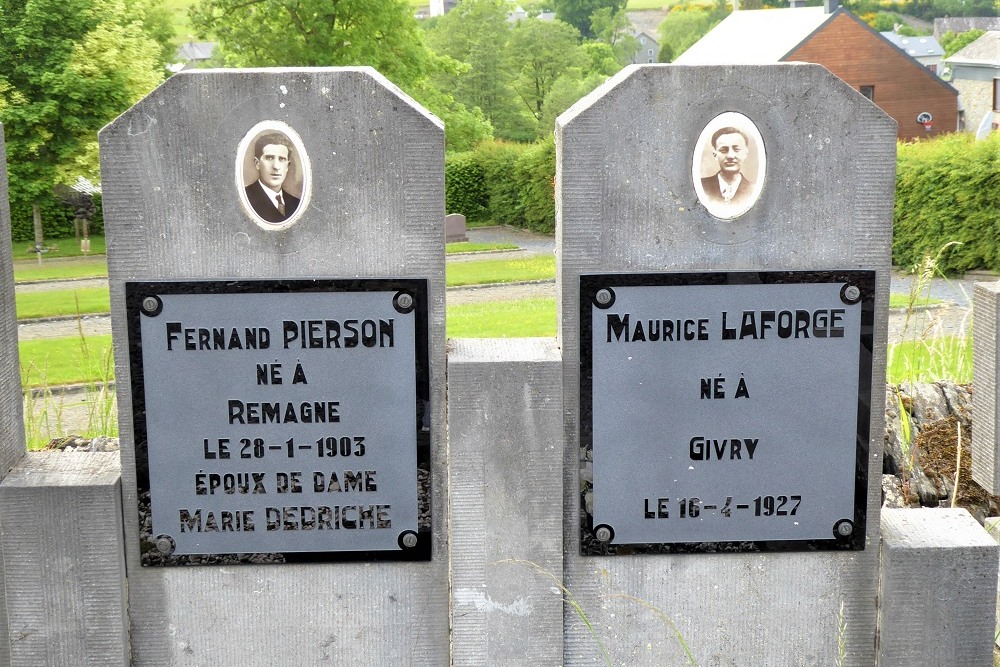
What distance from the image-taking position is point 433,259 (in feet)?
10.6

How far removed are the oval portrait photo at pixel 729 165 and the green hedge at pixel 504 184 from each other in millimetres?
25706

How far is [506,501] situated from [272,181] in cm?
117

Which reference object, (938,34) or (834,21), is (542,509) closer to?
(834,21)

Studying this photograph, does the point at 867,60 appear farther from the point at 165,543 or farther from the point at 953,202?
the point at 165,543

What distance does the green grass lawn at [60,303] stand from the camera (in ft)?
56.0

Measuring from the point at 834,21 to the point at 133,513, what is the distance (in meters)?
43.6

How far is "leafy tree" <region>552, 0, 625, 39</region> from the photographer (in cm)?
10612

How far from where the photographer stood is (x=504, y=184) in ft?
104

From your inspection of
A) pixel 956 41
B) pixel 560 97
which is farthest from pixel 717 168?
pixel 956 41

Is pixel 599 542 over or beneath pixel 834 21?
beneath

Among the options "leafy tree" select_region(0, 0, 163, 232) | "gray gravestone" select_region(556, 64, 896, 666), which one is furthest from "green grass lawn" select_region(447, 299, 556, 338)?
"leafy tree" select_region(0, 0, 163, 232)

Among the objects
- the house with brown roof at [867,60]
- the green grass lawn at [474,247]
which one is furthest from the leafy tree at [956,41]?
the green grass lawn at [474,247]

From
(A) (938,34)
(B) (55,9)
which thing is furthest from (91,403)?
(A) (938,34)

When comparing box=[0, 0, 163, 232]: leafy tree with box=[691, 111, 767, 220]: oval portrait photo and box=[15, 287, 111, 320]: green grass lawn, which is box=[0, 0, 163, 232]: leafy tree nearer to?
box=[15, 287, 111, 320]: green grass lawn
